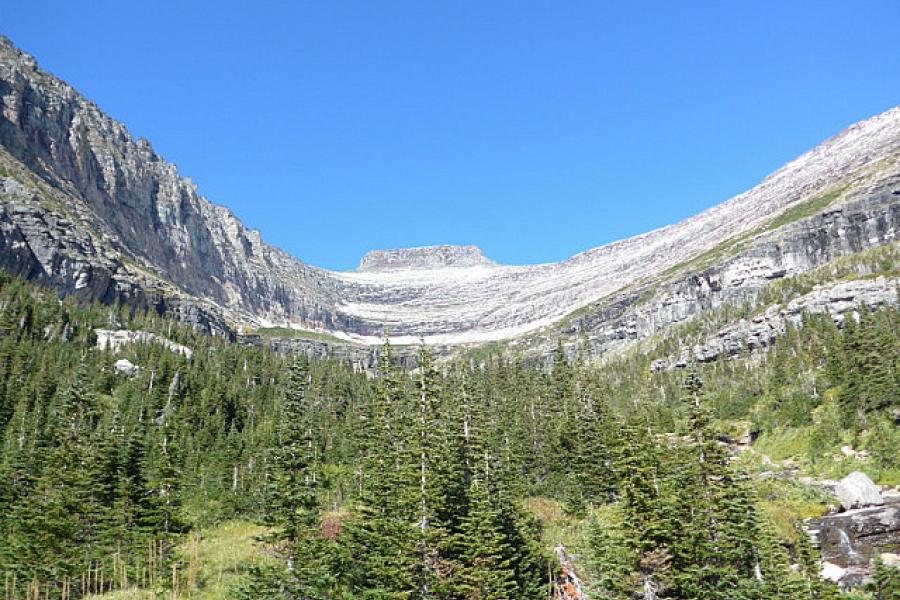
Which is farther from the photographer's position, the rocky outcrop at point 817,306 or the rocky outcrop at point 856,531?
the rocky outcrop at point 817,306

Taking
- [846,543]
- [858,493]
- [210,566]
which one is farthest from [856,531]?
[210,566]

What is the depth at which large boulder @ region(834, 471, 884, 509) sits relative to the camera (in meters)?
64.0

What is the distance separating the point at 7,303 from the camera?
133500 millimetres

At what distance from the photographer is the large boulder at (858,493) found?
210 ft

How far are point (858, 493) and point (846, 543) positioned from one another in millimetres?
15611

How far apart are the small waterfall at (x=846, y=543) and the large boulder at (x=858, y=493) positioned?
429 inches

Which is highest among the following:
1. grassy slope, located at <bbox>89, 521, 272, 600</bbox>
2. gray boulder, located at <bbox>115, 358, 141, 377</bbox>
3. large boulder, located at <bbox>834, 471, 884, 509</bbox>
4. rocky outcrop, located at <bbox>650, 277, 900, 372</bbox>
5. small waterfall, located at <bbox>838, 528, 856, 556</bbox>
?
rocky outcrop, located at <bbox>650, 277, 900, 372</bbox>

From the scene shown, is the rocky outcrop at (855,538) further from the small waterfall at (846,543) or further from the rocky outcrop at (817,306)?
the rocky outcrop at (817,306)

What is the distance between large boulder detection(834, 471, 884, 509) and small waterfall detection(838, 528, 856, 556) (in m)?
10.9

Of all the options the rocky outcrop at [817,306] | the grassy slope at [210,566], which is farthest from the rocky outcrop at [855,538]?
the rocky outcrop at [817,306]

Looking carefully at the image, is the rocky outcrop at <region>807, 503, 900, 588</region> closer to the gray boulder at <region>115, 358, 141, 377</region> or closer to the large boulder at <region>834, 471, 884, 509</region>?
the large boulder at <region>834, 471, 884, 509</region>

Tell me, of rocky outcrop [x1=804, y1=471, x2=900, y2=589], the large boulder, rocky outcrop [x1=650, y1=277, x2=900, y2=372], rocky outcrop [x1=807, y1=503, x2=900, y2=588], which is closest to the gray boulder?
rocky outcrop [x1=804, y1=471, x2=900, y2=589]

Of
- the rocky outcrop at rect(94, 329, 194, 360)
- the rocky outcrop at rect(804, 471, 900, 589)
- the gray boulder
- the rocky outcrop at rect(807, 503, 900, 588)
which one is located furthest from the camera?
the rocky outcrop at rect(94, 329, 194, 360)

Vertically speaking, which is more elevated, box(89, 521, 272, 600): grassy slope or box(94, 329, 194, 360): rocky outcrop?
box(94, 329, 194, 360): rocky outcrop
